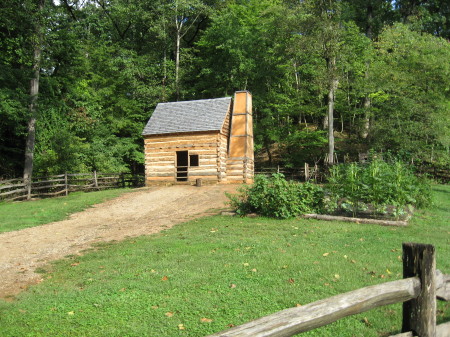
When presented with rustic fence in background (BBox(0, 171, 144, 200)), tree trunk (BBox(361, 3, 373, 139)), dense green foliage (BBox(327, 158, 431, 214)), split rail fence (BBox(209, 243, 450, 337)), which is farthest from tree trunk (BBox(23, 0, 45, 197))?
tree trunk (BBox(361, 3, 373, 139))

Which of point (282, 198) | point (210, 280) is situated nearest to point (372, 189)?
point (282, 198)

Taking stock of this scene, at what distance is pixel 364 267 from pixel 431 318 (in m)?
2.76

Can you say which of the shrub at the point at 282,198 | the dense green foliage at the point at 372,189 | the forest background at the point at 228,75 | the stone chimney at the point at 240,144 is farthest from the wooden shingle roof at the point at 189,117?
the dense green foliage at the point at 372,189

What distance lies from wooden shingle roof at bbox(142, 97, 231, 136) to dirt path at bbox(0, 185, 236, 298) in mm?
6304

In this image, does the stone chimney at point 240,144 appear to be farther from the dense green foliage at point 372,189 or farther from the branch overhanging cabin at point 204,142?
the dense green foliage at point 372,189

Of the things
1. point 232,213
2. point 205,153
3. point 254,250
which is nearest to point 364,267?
point 254,250

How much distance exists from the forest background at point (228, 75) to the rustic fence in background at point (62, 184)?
4.08 feet

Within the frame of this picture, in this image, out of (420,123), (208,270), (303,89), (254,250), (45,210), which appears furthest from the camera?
(303,89)

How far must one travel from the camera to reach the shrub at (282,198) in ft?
35.4

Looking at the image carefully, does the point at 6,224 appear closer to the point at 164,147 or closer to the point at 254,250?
the point at 254,250

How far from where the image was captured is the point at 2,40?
23.7 meters

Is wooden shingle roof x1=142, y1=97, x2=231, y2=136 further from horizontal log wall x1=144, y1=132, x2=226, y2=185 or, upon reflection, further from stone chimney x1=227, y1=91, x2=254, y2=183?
stone chimney x1=227, y1=91, x2=254, y2=183

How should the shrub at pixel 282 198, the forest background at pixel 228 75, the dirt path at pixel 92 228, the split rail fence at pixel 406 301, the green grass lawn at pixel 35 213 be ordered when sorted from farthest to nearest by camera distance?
the forest background at pixel 228 75 → the green grass lawn at pixel 35 213 → the shrub at pixel 282 198 → the dirt path at pixel 92 228 → the split rail fence at pixel 406 301

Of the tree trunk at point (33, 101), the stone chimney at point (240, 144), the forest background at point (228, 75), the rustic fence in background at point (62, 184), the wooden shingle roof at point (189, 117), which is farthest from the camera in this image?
the stone chimney at point (240, 144)
